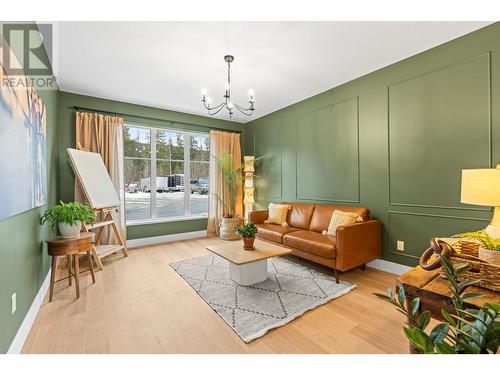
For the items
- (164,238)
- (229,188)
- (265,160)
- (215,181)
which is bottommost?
(164,238)

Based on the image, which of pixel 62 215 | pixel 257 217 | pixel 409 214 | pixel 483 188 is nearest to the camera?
pixel 483 188

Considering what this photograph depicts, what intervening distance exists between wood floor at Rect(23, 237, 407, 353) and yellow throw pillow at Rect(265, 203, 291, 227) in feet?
5.19

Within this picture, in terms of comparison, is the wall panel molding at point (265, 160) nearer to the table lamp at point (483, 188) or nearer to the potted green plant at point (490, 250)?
the table lamp at point (483, 188)

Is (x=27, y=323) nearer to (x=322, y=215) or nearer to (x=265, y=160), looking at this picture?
(x=322, y=215)

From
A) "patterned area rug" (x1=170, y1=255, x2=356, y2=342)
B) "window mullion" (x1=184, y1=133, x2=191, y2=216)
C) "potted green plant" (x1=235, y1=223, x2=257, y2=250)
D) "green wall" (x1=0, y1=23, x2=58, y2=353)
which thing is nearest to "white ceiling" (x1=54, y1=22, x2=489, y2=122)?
"green wall" (x1=0, y1=23, x2=58, y2=353)

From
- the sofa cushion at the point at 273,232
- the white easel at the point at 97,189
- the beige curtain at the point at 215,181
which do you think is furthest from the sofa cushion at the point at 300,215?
the white easel at the point at 97,189

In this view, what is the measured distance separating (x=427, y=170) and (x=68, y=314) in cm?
406

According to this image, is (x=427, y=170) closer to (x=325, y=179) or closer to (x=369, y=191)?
(x=369, y=191)

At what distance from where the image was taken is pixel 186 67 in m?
3.02

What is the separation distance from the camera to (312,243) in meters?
2.94

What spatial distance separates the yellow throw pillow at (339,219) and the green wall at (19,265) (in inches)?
121

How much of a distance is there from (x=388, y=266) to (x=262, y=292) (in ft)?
5.91

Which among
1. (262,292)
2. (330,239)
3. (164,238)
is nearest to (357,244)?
(330,239)

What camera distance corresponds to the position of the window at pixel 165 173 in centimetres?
446
